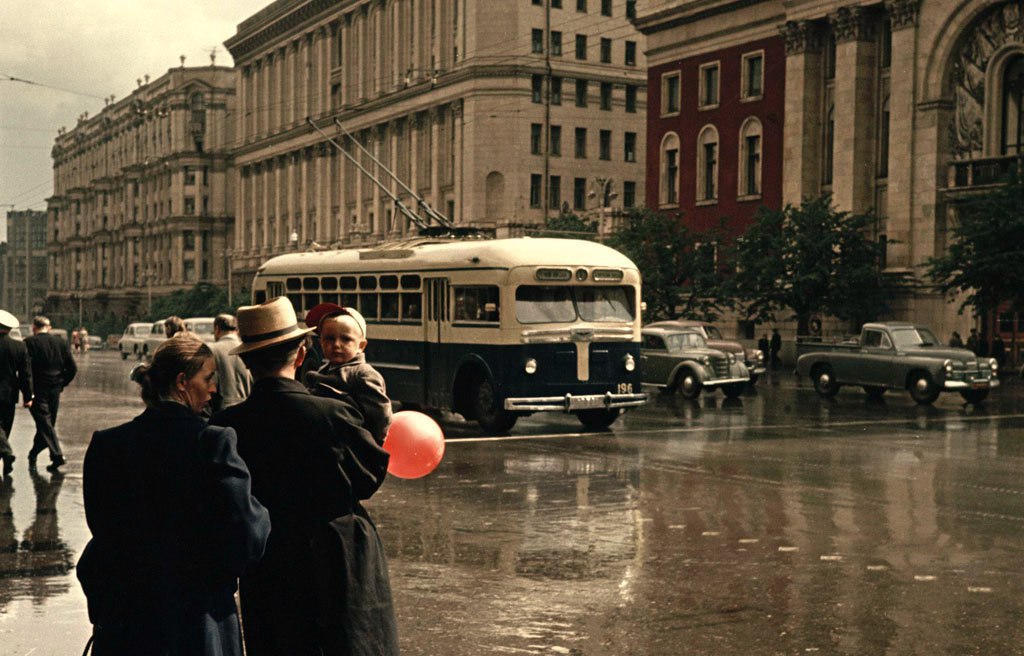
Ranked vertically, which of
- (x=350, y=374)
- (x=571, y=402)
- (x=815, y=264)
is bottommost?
(x=571, y=402)

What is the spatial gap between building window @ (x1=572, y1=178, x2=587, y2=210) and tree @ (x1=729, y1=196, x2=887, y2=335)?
36822 millimetres

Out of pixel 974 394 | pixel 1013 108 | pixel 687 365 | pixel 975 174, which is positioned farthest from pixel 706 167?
pixel 974 394

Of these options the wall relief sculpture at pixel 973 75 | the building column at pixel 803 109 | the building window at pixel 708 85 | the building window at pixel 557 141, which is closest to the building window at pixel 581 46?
the building window at pixel 557 141

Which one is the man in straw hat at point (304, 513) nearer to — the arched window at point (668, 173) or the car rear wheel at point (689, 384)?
the car rear wheel at point (689, 384)

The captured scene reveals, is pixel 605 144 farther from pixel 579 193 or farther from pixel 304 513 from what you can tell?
pixel 304 513

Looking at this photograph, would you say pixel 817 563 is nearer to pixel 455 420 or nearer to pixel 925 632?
pixel 925 632

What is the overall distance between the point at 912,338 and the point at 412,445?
25763mm

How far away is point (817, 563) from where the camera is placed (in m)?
9.68

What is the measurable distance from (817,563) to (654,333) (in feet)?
Result: 72.0

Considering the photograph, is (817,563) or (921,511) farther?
(921,511)

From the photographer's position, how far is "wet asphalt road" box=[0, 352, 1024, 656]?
7.62m

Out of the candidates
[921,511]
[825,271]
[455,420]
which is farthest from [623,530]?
[825,271]

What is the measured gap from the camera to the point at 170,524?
420 cm

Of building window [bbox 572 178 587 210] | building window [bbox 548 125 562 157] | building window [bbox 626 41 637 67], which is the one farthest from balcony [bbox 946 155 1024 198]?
building window [bbox 626 41 637 67]
